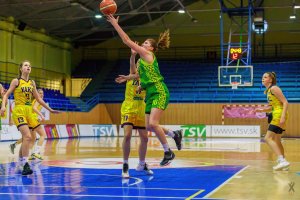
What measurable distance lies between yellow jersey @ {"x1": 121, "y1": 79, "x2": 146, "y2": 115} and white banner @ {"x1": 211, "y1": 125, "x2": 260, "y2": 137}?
830 inches

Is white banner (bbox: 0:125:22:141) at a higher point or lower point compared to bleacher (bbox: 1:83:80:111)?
lower

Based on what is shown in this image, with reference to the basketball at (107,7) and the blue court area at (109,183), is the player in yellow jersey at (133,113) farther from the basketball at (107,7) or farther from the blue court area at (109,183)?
the basketball at (107,7)

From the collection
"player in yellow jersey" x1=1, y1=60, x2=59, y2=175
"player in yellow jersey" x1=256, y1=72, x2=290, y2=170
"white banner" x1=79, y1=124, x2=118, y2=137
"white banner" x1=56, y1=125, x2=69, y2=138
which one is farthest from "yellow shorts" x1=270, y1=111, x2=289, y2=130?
"white banner" x1=79, y1=124, x2=118, y2=137

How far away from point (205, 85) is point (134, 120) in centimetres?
2441

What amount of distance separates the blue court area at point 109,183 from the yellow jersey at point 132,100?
1.07 meters

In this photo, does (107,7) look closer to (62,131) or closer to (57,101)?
(62,131)

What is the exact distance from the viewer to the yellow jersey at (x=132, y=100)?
26.5ft

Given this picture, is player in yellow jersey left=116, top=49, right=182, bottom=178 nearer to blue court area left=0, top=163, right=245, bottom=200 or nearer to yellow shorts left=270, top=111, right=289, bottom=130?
blue court area left=0, top=163, right=245, bottom=200

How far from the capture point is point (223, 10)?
25.6 m

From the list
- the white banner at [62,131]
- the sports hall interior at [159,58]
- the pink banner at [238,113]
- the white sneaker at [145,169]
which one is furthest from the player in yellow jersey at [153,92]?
the pink banner at [238,113]

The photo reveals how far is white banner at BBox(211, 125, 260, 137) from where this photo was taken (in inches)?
1131

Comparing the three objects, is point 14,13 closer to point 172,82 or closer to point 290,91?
point 172,82

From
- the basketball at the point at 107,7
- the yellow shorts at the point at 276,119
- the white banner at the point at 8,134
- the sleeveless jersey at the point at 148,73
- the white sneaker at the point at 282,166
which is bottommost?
the white sneaker at the point at 282,166

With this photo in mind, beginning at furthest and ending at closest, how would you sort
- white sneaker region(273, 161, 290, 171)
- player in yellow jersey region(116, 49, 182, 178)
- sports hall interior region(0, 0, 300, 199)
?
sports hall interior region(0, 0, 300, 199) < white sneaker region(273, 161, 290, 171) < player in yellow jersey region(116, 49, 182, 178)
